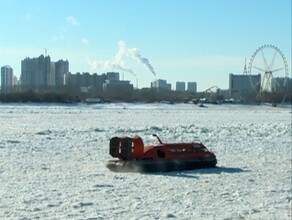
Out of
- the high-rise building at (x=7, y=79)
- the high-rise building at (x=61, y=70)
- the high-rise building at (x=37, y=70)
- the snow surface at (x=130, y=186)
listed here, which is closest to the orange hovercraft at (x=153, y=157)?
the snow surface at (x=130, y=186)

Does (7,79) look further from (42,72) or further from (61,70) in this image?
(61,70)

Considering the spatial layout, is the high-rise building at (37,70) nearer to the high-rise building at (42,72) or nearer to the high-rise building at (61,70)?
the high-rise building at (42,72)

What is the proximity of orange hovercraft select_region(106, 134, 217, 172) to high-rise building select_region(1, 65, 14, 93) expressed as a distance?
13926mm

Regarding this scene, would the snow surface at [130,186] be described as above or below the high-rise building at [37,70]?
below

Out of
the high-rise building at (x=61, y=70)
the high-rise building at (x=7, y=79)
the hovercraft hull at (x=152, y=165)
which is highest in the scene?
the high-rise building at (x=61, y=70)

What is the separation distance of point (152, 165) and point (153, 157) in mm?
483

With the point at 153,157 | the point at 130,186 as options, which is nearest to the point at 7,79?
the point at 153,157

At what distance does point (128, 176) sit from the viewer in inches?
412

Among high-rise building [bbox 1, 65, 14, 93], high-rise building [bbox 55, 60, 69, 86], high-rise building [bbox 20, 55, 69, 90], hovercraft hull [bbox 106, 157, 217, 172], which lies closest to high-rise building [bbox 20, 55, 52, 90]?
high-rise building [bbox 20, 55, 69, 90]

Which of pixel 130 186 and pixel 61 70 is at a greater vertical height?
pixel 61 70

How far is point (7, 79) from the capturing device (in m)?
27.5

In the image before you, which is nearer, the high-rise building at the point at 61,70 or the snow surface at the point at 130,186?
the snow surface at the point at 130,186

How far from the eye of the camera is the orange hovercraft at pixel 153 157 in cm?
1106

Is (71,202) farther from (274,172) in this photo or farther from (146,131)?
(146,131)
